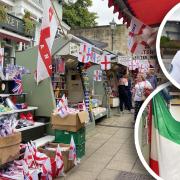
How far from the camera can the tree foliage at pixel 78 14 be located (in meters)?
33.0

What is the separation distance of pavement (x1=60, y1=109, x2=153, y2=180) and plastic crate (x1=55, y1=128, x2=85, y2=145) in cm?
42

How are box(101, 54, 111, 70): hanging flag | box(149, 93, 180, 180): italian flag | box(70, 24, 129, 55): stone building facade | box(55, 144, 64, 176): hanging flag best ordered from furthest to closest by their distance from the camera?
box(70, 24, 129, 55): stone building facade → box(101, 54, 111, 70): hanging flag → box(55, 144, 64, 176): hanging flag → box(149, 93, 180, 180): italian flag

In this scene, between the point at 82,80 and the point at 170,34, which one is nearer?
the point at 170,34

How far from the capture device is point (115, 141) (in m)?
8.36

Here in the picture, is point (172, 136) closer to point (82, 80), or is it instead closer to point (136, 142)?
point (136, 142)

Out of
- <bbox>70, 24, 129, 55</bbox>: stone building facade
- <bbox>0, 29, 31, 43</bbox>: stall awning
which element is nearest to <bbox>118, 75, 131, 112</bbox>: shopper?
<bbox>0, 29, 31, 43</bbox>: stall awning

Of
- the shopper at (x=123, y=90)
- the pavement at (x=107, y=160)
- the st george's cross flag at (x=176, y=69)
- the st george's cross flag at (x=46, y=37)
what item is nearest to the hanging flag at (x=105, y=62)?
the shopper at (x=123, y=90)

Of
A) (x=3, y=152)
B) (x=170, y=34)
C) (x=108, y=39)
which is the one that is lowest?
(x=3, y=152)

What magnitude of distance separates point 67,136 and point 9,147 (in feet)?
6.12

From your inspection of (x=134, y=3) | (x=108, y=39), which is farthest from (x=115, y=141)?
(x=108, y=39)

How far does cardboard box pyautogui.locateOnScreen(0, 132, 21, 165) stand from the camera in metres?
4.52

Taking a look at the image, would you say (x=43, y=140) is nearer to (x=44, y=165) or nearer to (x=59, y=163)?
(x=59, y=163)

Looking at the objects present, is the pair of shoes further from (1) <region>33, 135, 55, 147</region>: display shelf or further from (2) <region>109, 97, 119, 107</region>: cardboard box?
(2) <region>109, 97, 119, 107</region>: cardboard box

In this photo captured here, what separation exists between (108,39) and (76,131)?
1991 centimetres
